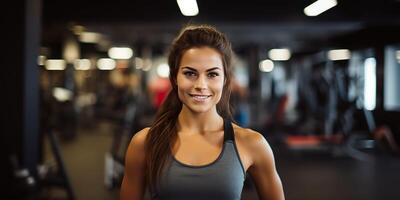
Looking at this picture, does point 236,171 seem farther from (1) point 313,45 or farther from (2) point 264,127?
(1) point 313,45

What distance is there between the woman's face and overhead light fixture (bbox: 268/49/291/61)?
12.9m

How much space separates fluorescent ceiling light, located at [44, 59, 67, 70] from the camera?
9.91m

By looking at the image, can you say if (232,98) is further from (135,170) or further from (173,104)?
(135,170)

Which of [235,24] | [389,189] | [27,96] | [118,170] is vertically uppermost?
[235,24]

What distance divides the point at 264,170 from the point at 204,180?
19 cm

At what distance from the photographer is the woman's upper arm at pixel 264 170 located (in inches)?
39.5

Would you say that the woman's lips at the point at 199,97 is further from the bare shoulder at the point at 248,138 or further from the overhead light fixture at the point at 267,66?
the overhead light fixture at the point at 267,66

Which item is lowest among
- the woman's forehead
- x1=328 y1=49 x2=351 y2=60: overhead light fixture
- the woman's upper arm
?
the woman's upper arm

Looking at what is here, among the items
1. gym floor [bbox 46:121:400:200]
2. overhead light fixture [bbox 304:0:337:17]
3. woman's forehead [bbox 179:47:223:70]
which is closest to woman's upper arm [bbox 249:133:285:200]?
woman's forehead [bbox 179:47:223:70]

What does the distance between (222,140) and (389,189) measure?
3855mm

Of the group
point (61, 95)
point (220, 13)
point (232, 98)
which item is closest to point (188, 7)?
point (220, 13)

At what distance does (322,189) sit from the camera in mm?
4133

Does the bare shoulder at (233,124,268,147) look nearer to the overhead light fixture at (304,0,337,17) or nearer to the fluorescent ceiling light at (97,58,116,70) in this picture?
the overhead light fixture at (304,0,337,17)

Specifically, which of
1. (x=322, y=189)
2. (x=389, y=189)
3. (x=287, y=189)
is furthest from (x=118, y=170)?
(x=389, y=189)
